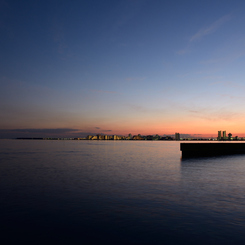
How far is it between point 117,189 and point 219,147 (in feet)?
148

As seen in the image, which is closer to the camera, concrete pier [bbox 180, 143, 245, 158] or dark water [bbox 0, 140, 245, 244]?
dark water [bbox 0, 140, 245, 244]

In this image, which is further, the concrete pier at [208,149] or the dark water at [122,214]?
the concrete pier at [208,149]

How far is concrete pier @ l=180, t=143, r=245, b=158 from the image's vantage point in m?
52.8

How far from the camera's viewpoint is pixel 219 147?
55625 mm

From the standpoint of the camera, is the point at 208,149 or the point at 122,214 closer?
the point at 122,214

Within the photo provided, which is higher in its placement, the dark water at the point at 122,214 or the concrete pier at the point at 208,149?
the concrete pier at the point at 208,149

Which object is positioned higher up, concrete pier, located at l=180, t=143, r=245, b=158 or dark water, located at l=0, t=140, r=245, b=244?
concrete pier, located at l=180, t=143, r=245, b=158

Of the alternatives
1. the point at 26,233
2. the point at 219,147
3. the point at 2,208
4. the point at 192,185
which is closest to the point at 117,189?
the point at 192,185

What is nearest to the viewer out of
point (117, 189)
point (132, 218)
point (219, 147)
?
point (132, 218)

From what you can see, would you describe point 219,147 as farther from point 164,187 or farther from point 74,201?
point 74,201

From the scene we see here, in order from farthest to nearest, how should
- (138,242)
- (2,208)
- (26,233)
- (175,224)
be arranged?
(2,208) < (175,224) < (26,233) < (138,242)

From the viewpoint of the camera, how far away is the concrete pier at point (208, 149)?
5281 cm

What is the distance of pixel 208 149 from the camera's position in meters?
54.1

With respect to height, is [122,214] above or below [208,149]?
below
